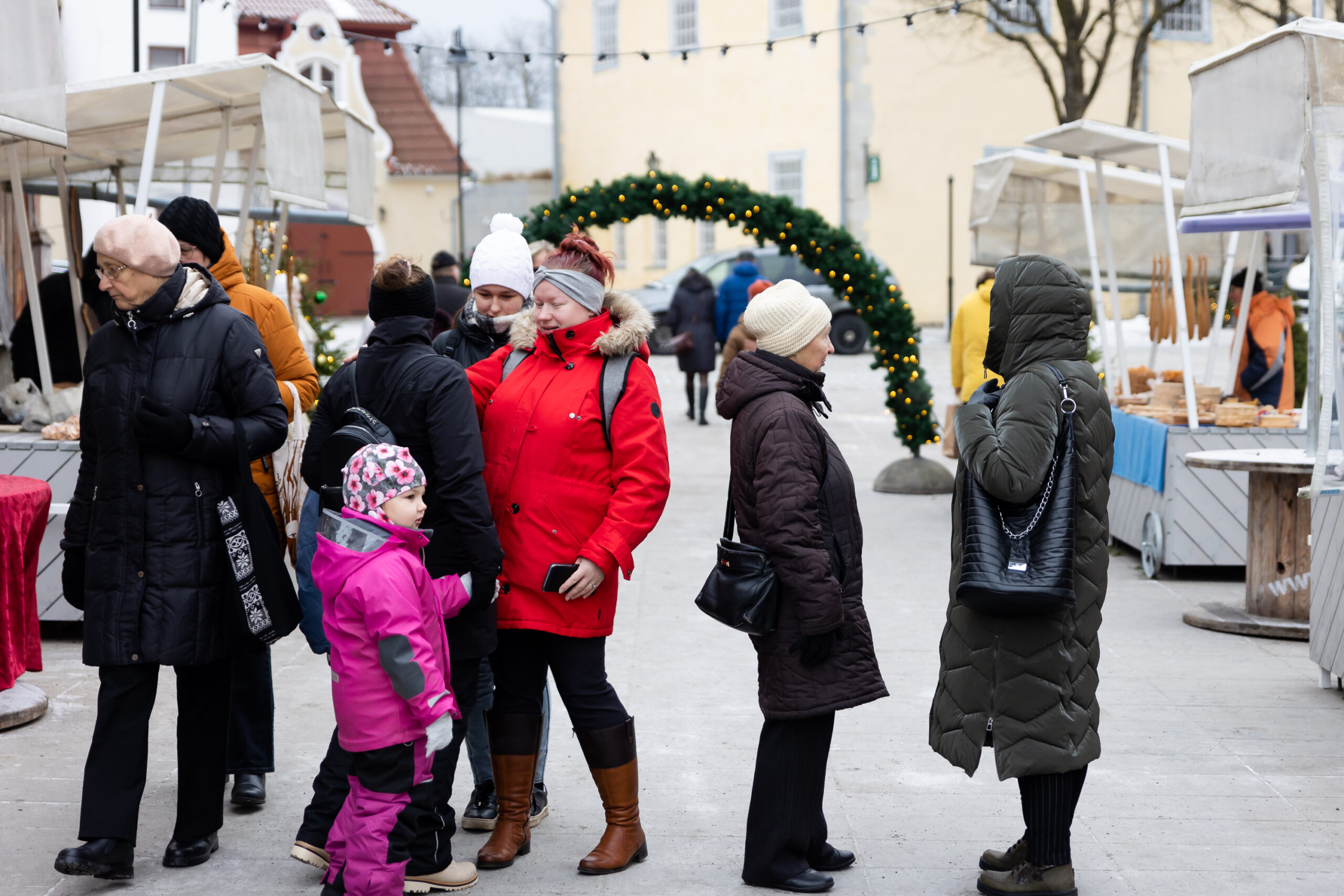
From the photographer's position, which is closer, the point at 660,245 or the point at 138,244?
the point at 138,244

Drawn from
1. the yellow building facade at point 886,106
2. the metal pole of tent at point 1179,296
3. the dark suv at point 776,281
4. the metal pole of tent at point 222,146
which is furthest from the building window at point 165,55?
the metal pole of tent at point 1179,296

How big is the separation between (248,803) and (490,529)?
1422 millimetres

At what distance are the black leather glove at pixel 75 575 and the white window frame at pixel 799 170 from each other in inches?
1012

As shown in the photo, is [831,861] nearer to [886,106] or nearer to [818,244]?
[818,244]

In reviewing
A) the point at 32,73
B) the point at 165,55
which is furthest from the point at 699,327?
the point at 165,55

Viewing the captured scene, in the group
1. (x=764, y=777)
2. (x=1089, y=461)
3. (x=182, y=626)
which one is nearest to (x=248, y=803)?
(x=182, y=626)

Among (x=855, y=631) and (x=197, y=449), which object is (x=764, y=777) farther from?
(x=197, y=449)

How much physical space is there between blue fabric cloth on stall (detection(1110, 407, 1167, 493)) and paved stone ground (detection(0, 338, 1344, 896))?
111 centimetres

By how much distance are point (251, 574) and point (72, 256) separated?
16.9 ft

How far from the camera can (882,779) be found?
4785mm

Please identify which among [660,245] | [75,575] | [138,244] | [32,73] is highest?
[660,245]

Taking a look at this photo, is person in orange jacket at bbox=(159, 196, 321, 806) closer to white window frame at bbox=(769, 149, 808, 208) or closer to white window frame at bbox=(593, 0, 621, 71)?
white window frame at bbox=(769, 149, 808, 208)

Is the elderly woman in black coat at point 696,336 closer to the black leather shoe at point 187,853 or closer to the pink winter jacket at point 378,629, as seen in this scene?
the black leather shoe at point 187,853

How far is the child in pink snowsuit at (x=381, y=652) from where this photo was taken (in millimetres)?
3424
